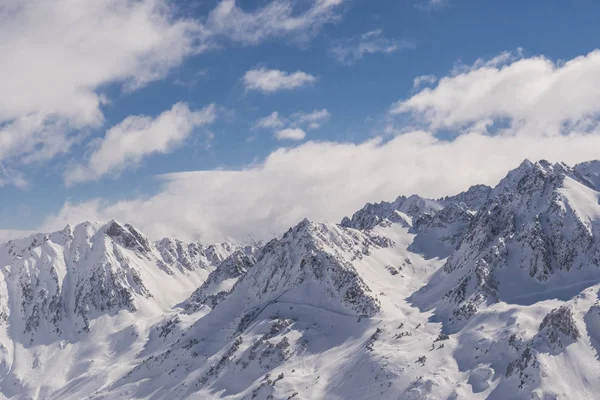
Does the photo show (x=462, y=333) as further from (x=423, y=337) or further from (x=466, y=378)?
(x=466, y=378)

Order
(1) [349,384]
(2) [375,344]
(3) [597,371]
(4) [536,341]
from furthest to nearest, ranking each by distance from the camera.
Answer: (2) [375,344]
(1) [349,384]
(4) [536,341]
(3) [597,371]

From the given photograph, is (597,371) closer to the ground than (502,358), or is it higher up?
closer to the ground

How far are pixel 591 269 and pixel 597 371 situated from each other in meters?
55.2

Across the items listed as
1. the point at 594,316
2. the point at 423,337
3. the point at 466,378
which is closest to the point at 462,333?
the point at 423,337

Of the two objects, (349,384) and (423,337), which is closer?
(349,384)

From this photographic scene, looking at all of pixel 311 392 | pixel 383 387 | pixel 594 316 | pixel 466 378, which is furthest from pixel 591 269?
pixel 311 392

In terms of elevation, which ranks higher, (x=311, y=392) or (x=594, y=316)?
(x=311, y=392)

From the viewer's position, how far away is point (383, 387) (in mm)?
173000

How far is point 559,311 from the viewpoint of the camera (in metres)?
167

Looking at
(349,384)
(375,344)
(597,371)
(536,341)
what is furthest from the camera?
(375,344)

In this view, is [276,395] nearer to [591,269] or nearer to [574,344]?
[574,344]

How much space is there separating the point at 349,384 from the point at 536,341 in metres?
57.8

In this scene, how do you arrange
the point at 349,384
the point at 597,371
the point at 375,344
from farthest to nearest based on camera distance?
the point at 375,344
the point at 349,384
the point at 597,371

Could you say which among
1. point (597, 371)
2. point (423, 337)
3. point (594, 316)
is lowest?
point (597, 371)
